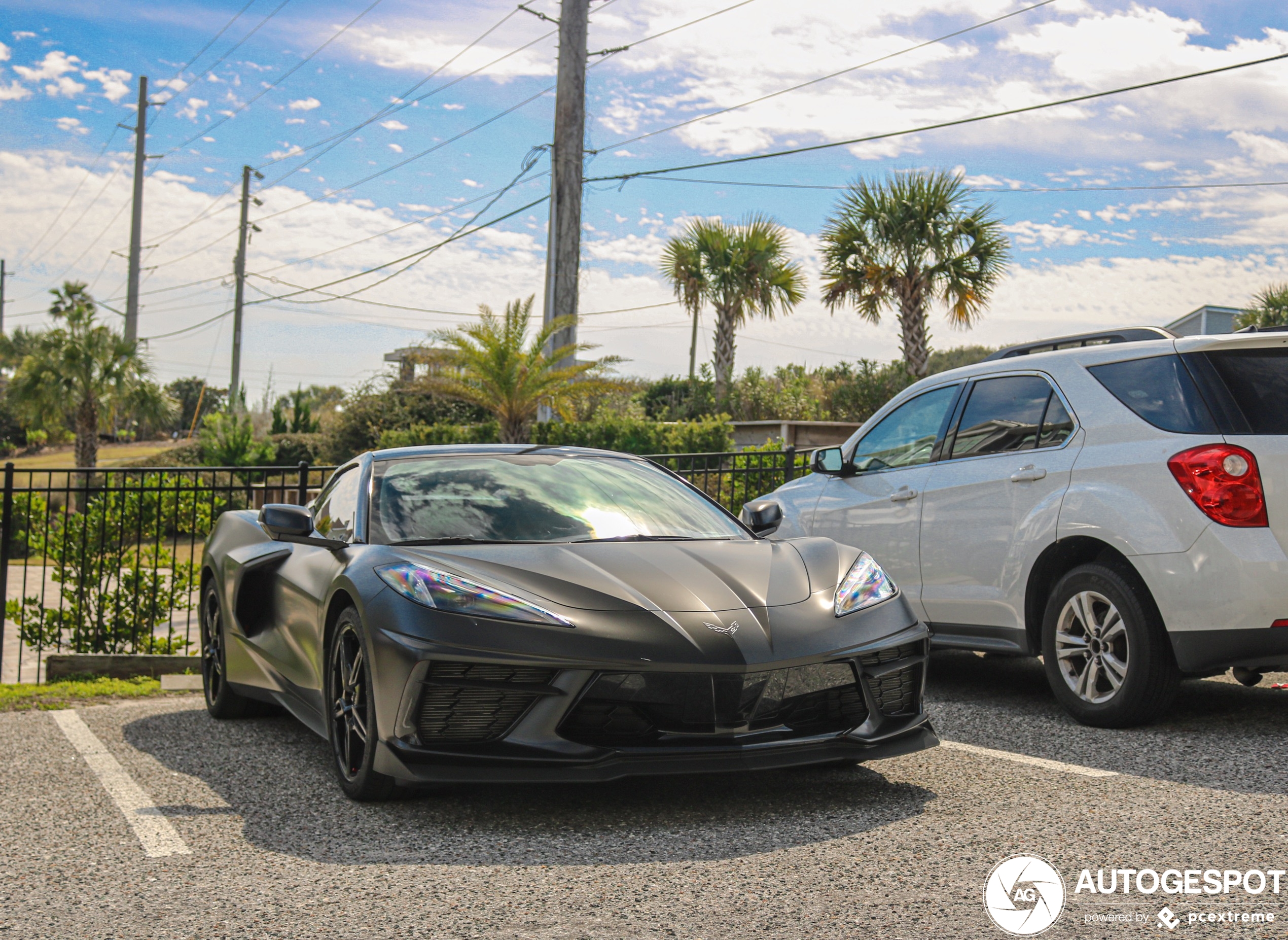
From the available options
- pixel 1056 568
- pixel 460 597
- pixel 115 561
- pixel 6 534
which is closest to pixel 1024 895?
pixel 460 597

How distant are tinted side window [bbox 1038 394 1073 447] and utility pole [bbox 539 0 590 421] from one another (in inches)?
418

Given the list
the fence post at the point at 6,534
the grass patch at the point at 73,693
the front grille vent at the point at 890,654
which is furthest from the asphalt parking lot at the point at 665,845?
the fence post at the point at 6,534

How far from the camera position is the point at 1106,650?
16.7 feet

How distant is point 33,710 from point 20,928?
4.52m

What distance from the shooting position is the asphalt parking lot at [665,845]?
2924 mm

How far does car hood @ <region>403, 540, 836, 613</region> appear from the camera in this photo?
12.7 feet

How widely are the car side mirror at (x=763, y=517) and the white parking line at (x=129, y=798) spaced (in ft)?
8.31

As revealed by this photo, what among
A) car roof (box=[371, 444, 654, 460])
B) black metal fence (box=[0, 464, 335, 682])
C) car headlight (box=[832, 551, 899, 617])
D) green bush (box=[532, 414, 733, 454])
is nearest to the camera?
car headlight (box=[832, 551, 899, 617])

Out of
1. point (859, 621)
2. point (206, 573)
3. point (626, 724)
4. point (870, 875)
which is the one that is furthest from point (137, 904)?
point (206, 573)

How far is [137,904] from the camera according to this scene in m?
3.11

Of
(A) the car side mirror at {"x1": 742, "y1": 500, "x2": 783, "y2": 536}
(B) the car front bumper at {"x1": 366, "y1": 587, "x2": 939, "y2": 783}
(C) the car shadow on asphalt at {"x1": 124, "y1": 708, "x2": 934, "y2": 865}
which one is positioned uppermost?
(A) the car side mirror at {"x1": 742, "y1": 500, "x2": 783, "y2": 536}

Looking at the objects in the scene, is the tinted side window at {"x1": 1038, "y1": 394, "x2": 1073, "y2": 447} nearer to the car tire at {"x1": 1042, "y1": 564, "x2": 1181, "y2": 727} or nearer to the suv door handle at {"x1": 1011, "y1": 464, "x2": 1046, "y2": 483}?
the suv door handle at {"x1": 1011, "y1": 464, "x2": 1046, "y2": 483}

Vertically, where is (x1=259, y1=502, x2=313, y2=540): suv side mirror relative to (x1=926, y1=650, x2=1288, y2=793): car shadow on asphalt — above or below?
above

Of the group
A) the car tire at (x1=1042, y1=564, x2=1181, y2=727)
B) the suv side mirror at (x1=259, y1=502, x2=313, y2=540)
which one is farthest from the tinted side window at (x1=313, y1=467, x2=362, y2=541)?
the car tire at (x1=1042, y1=564, x2=1181, y2=727)
